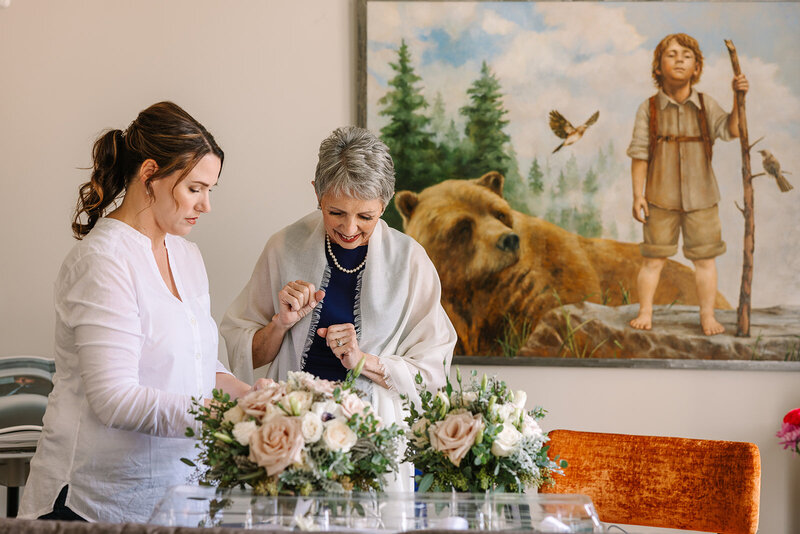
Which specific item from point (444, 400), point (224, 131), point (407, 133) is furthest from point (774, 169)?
point (224, 131)

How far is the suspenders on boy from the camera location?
3172 millimetres

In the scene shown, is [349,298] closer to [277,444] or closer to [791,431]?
[277,444]

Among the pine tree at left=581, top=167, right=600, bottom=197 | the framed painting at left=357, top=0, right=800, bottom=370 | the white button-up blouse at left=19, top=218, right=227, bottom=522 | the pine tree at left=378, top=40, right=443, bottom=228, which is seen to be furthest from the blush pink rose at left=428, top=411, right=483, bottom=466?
the pine tree at left=581, top=167, right=600, bottom=197

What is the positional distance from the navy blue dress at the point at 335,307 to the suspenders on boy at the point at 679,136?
1396 mm

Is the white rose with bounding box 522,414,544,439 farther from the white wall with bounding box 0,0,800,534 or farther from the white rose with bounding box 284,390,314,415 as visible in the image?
the white wall with bounding box 0,0,800,534

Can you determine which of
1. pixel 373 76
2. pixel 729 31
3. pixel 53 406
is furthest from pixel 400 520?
pixel 729 31

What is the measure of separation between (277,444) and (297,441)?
4 centimetres

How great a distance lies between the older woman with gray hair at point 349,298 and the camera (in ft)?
7.64

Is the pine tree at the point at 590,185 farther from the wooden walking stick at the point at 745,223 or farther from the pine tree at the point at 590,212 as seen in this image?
the wooden walking stick at the point at 745,223

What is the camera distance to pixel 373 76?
127 inches

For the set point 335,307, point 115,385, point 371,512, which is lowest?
point 371,512

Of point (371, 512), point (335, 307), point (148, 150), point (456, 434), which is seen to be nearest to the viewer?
point (371, 512)

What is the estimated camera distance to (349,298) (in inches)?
98.5

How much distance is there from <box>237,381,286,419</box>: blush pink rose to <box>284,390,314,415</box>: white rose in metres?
0.03
